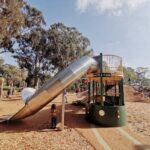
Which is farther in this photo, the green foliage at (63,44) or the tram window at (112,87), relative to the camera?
the green foliage at (63,44)

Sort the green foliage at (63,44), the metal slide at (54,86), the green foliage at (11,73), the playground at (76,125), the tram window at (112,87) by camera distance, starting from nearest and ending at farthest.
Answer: the playground at (76,125)
the metal slide at (54,86)
the tram window at (112,87)
the green foliage at (11,73)
the green foliage at (63,44)

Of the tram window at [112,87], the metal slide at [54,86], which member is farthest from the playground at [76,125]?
the tram window at [112,87]

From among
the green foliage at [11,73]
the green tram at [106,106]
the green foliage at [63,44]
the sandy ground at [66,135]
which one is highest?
the green foliage at [63,44]

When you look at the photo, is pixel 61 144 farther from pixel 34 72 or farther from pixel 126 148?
pixel 34 72

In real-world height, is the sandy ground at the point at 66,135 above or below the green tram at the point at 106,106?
below

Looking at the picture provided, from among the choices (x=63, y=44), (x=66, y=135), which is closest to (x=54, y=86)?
(x=66, y=135)

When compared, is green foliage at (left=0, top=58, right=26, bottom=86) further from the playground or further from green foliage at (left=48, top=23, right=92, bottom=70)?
the playground

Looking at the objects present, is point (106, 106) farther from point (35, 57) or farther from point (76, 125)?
point (35, 57)

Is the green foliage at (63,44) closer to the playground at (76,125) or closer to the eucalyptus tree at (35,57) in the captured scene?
the eucalyptus tree at (35,57)

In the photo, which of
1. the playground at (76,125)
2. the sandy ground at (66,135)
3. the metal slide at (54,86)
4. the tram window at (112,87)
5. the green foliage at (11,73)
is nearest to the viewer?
the sandy ground at (66,135)

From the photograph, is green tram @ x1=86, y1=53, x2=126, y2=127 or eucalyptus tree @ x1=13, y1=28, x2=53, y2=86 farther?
eucalyptus tree @ x1=13, y1=28, x2=53, y2=86

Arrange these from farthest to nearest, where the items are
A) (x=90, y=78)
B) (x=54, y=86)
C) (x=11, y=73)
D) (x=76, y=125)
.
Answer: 1. (x=11, y=73)
2. (x=90, y=78)
3. (x=76, y=125)
4. (x=54, y=86)

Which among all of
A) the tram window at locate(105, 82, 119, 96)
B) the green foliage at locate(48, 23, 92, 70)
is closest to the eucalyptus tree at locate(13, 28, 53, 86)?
the green foliage at locate(48, 23, 92, 70)

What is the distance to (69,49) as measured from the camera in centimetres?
5084
